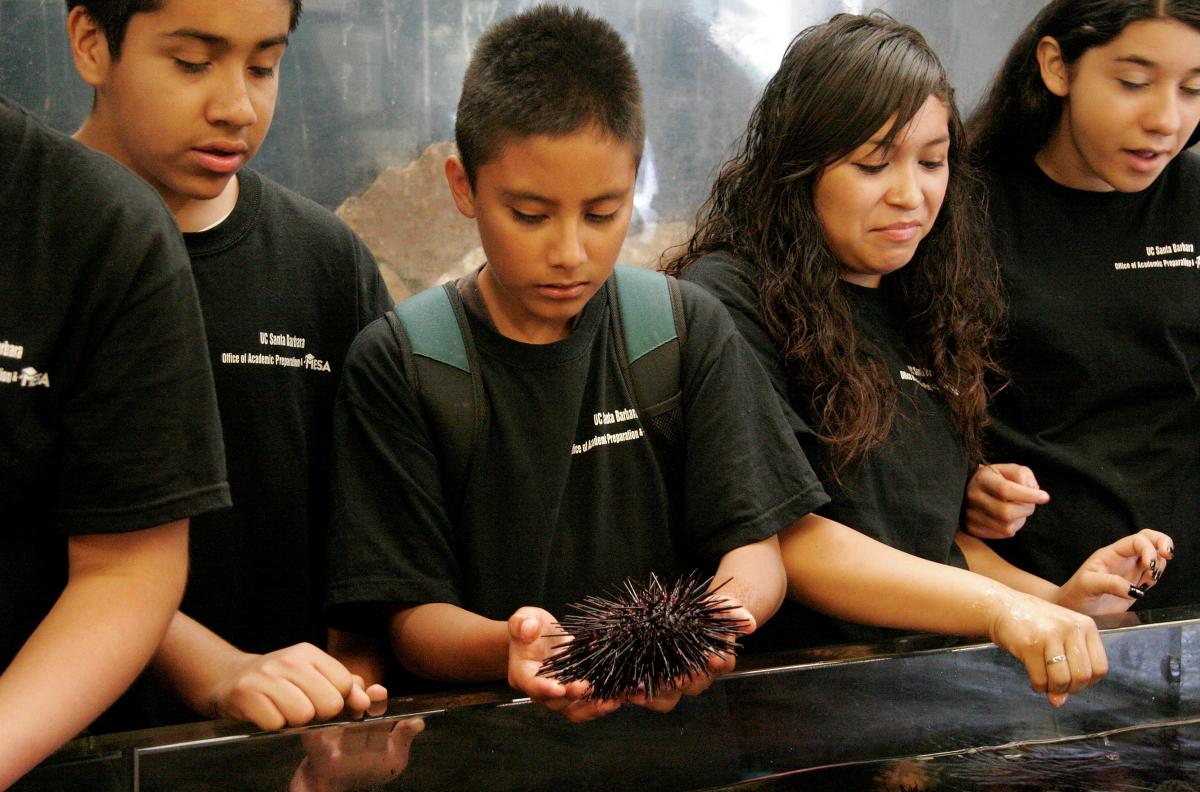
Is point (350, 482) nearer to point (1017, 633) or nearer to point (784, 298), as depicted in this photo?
point (784, 298)

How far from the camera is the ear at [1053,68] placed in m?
1.94

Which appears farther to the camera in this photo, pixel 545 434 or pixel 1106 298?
pixel 1106 298

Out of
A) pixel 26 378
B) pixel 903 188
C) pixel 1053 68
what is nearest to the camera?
pixel 26 378

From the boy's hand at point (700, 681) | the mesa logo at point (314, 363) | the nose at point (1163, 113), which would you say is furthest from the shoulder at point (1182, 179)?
the mesa logo at point (314, 363)

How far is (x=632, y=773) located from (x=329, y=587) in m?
0.40

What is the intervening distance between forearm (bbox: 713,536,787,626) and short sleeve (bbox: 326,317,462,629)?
0.31 metres

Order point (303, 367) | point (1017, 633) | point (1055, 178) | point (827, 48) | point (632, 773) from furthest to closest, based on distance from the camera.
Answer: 1. point (1055, 178)
2. point (827, 48)
3. point (303, 367)
4. point (1017, 633)
5. point (632, 773)

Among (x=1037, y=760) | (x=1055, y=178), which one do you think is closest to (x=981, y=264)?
(x=1055, y=178)

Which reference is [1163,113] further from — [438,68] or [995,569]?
[438,68]

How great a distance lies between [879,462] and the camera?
157 centimetres

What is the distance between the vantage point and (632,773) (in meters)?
1.13

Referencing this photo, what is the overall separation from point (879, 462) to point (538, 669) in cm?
64

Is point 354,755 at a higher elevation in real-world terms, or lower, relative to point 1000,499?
lower

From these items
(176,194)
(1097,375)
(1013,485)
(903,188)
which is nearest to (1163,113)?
(1097,375)
